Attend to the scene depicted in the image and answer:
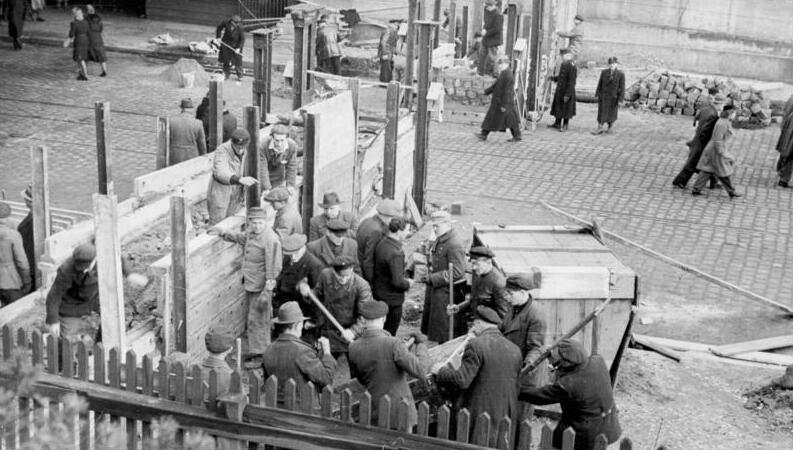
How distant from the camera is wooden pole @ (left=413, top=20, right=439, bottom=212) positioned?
14953 mm

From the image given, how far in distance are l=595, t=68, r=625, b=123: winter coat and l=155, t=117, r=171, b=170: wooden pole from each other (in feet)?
30.0

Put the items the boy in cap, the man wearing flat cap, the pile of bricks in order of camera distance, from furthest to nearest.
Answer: the pile of bricks < the man wearing flat cap < the boy in cap

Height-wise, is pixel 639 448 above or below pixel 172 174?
below

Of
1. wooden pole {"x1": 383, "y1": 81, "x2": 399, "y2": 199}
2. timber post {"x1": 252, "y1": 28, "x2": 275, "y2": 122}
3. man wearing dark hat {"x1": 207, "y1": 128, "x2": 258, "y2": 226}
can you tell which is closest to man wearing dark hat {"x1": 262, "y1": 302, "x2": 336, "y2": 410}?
man wearing dark hat {"x1": 207, "y1": 128, "x2": 258, "y2": 226}

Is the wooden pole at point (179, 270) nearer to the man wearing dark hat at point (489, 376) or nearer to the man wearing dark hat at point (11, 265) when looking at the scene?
the man wearing dark hat at point (11, 265)

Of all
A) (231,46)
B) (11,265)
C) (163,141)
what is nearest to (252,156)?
(163,141)

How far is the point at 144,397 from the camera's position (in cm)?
744

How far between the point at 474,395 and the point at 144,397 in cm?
235

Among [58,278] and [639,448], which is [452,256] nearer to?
[639,448]

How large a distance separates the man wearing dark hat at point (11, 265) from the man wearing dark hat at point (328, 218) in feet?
9.14

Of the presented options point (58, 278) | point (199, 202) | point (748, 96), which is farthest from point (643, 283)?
point (748, 96)

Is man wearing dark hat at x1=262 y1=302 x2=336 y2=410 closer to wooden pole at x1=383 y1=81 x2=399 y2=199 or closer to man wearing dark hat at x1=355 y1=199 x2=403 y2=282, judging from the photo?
man wearing dark hat at x1=355 y1=199 x2=403 y2=282

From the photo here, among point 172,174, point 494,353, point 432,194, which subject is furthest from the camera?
point 432,194

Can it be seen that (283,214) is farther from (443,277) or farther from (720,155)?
(720,155)
